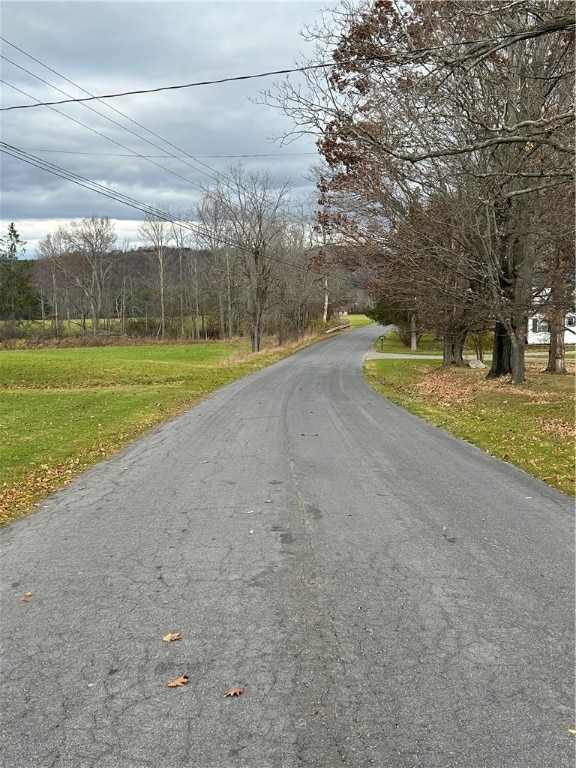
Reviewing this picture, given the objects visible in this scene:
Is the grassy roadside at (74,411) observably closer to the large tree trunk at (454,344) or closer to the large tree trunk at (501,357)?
the large tree trunk at (454,344)

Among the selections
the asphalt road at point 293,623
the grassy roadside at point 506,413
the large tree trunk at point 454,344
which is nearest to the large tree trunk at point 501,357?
the grassy roadside at point 506,413

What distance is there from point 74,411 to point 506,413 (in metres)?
10.6

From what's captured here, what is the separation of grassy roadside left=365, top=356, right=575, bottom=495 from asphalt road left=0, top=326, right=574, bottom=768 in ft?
3.53

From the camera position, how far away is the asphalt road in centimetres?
260

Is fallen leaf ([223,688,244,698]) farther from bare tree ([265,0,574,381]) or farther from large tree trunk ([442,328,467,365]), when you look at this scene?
large tree trunk ([442,328,467,365])

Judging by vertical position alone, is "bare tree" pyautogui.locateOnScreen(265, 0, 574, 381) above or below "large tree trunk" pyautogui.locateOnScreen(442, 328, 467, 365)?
above

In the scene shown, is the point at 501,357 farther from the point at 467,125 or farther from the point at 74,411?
the point at 74,411

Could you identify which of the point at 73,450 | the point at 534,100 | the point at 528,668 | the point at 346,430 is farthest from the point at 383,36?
the point at 528,668

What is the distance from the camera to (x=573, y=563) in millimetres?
4555

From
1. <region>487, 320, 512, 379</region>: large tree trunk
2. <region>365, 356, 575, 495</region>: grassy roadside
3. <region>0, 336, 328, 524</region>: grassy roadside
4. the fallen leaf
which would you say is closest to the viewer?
the fallen leaf

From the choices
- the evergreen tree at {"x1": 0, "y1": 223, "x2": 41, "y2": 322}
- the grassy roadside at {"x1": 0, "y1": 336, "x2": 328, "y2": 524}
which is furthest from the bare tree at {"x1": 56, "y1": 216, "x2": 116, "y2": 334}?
the grassy roadside at {"x1": 0, "y1": 336, "x2": 328, "y2": 524}

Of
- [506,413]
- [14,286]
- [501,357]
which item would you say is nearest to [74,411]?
[506,413]

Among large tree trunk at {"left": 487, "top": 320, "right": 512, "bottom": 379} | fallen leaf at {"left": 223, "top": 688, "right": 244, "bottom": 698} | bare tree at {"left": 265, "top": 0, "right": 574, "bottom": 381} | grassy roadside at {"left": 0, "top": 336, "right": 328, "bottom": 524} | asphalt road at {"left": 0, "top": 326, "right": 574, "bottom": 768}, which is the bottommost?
grassy roadside at {"left": 0, "top": 336, "right": 328, "bottom": 524}

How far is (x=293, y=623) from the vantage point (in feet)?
11.8
